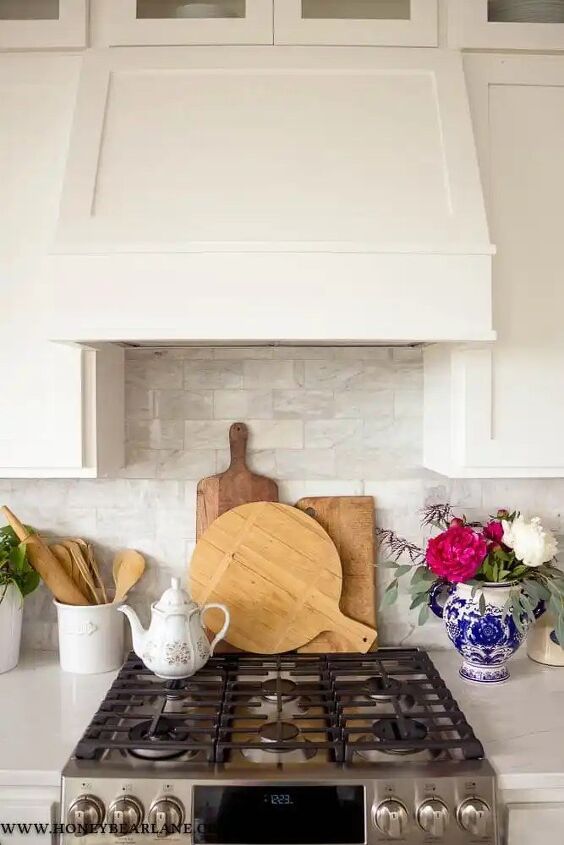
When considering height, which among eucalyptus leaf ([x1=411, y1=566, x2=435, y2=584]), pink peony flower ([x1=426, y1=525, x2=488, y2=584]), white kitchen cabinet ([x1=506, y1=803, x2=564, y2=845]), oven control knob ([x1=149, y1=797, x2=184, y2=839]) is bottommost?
white kitchen cabinet ([x1=506, y1=803, x2=564, y2=845])

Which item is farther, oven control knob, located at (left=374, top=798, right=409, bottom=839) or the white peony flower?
the white peony flower

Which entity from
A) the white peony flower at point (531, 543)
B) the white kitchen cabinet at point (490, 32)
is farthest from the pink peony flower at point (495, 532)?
the white kitchen cabinet at point (490, 32)

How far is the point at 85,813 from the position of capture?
1.42 meters

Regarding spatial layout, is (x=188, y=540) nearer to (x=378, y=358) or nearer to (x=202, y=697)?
(x=202, y=697)

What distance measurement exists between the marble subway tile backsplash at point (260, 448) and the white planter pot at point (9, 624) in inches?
5.7

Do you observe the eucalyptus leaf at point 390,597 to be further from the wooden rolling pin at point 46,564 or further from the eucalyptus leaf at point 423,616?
the wooden rolling pin at point 46,564

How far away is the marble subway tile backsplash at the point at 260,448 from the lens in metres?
2.10

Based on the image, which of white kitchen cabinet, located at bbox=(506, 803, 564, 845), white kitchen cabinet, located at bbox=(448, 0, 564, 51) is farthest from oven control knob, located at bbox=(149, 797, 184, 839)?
white kitchen cabinet, located at bbox=(448, 0, 564, 51)

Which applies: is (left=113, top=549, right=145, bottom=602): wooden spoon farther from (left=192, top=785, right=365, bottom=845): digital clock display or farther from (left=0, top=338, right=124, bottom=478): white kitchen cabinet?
(left=192, top=785, right=365, bottom=845): digital clock display

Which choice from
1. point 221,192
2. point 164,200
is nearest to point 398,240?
point 221,192

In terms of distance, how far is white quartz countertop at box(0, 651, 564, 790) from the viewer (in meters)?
1.48

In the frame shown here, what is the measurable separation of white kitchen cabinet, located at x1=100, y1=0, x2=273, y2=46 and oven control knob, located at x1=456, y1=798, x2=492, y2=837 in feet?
5.00

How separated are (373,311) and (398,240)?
142 millimetres

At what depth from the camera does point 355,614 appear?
6.82ft
